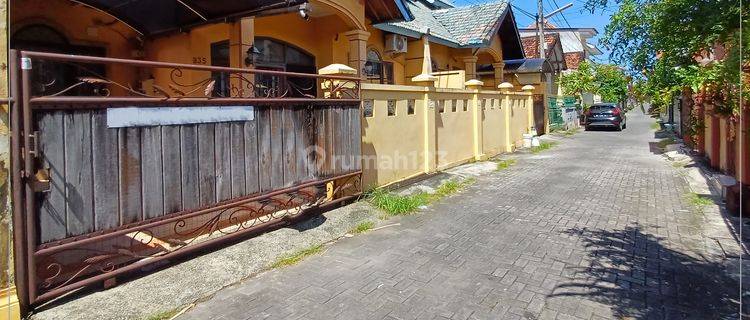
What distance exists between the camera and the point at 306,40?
9.62m

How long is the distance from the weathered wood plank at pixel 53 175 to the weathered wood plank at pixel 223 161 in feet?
4.51

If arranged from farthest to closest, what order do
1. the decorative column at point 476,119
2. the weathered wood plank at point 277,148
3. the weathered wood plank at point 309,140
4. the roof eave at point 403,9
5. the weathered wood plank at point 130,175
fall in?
the decorative column at point 476,119 → the roof eave at point 403,9 → the weathered wood plank at point 309,140 → the weathered wood plank at point 277,148 → the weathered wood plank at point 130,175

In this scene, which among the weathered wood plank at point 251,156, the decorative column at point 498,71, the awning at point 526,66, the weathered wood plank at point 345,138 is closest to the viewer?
the weathered wood plank at point 251,156

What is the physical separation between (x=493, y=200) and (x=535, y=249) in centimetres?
258

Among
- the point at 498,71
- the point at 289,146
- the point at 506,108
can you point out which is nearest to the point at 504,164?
the point at 506,108

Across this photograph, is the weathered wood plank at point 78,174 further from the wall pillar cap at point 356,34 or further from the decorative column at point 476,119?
the decorative column at point 476,119

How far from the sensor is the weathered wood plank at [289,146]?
5.33 metres

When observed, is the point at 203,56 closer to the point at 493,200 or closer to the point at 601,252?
the point at 493,200

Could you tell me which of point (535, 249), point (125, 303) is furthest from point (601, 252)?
point (125, 303)

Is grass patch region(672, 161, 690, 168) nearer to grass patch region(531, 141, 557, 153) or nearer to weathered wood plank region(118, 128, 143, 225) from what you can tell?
grass patch region(531, 141, 557, 153)

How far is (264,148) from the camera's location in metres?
5.05

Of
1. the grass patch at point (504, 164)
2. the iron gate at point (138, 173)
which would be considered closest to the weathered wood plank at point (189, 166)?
the iron gate at point (138, 173)

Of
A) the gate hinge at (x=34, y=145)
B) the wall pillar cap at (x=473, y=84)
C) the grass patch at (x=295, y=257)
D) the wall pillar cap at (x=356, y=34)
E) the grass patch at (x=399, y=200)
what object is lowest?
the grass patch at (x=295, y=257)

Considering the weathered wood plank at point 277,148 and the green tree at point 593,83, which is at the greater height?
the green tree at point 593,83
